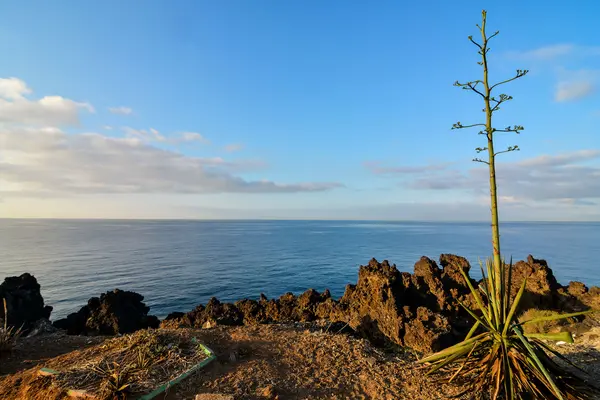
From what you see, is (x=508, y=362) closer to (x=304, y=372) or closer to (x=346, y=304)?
(x=304, y=372)

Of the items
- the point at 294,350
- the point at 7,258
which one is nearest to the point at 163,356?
the point at 294,350

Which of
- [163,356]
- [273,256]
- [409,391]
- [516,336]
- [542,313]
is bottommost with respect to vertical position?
[273,256]

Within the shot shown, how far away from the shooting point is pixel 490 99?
17.6 ft

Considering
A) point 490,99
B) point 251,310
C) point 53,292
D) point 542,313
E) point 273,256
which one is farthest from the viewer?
point 273,256

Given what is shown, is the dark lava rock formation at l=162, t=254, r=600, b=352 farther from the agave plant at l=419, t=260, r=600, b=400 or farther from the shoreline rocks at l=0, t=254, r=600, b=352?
the agave plant at l=419, t=260, r=600, b=400

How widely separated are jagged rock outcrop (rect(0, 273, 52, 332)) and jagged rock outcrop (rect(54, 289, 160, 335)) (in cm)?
149

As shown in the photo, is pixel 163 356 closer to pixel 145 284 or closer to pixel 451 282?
pixel 451 282

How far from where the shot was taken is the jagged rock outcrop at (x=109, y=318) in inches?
659

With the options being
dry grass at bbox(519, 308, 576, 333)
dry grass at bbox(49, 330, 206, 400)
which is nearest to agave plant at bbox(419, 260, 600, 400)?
dry grass at bbox(49, 330, 206, 400)

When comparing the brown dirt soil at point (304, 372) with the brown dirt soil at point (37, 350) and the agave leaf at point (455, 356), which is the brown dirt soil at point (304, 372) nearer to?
the agave leaf at point (455, 356)

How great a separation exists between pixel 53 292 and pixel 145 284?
8.22 m

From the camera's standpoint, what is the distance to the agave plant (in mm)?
5031

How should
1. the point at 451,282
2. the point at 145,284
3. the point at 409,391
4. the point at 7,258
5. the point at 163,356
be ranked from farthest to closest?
the point at 7,258 < the point at 145,284 < the point at 451,282 < the point at 163,356 < the point at 409,391

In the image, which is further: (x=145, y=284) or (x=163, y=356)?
(x=145, y=284)
